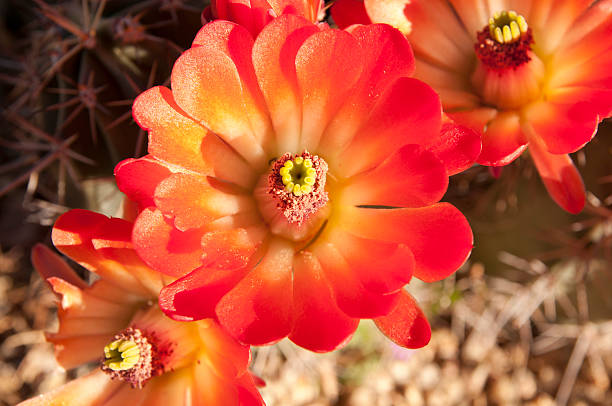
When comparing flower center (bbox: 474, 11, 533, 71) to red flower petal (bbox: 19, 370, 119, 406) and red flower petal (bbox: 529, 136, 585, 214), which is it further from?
red flower petal (bbox: 19, 370, 119, 406)

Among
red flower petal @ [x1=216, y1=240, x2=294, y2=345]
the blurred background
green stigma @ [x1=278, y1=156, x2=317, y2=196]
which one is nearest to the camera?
red flower petal @ [x1=216, y1=240, x2=294, y2=345]

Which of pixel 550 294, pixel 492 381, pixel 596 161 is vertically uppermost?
pixel 596 161

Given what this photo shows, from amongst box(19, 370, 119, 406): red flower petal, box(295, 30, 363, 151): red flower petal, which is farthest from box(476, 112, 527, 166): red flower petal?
box(19, 370, 119, 406): red flower petal

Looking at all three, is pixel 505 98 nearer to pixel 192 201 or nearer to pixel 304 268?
pixel 304 268

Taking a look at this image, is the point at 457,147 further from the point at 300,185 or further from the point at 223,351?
the point at 223,351

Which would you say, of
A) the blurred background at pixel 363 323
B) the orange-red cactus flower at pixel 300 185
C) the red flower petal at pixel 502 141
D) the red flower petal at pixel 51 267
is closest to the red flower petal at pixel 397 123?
the orange-red cactus flower at pixel 300 185

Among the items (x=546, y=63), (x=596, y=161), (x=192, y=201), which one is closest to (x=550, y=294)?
(x=596, y=161)

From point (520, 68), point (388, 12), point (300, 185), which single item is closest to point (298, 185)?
point (300, 185)
